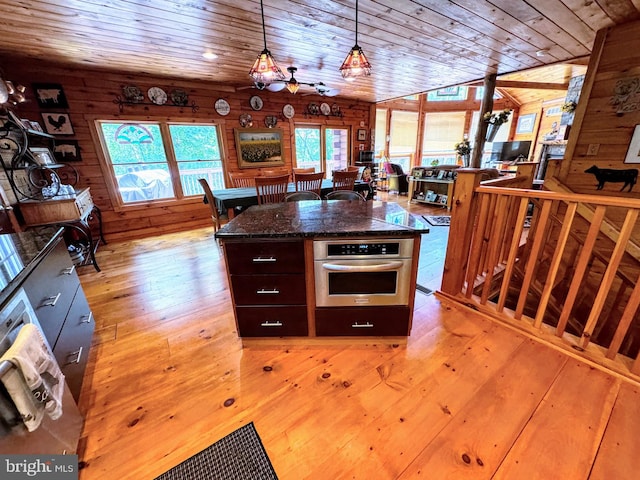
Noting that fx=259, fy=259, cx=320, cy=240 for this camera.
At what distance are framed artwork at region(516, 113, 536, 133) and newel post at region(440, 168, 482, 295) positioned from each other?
355 inches

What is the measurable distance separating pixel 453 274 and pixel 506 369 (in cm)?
79

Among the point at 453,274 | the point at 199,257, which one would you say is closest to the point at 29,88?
the point at 199,257

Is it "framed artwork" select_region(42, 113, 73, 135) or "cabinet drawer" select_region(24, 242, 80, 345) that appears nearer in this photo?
"cabinet drawer" select_region(24, 242, 80, 345)

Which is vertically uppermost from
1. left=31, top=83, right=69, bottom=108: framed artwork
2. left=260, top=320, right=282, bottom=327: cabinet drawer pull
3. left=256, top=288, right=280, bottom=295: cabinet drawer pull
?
left=31, top=83, right=69, bottom=108: framed artwork

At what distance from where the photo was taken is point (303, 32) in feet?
8.30

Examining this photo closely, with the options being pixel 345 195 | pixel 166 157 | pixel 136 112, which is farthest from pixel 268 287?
pixel 136 112

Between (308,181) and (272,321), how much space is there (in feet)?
6.82

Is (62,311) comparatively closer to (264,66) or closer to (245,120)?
(264,66)

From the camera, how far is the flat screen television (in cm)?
771

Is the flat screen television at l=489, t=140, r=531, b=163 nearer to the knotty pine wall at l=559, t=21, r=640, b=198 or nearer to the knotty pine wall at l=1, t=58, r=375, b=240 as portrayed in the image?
the knotty pine wall at l=559, t=21, r=640, b=198

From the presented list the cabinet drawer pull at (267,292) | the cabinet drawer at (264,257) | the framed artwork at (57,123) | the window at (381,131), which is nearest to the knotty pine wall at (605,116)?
the cabinet drawer at (264,257)

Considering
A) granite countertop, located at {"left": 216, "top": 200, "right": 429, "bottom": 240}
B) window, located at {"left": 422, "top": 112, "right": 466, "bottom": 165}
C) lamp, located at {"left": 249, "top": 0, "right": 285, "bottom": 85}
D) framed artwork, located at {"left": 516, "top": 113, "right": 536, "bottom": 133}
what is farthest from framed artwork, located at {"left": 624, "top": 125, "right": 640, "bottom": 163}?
framed artwork, located at {"left": 516, "top": 113, "right": 536, "bottom": 133}

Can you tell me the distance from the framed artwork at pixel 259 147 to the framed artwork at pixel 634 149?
4810 mm

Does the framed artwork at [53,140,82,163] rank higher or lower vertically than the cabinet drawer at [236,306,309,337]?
higher
